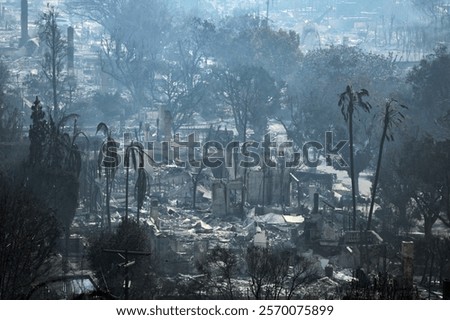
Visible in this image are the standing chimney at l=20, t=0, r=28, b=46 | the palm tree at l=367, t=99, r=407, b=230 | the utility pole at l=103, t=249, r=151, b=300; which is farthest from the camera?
the standing chimney at l=20, t=0, r=28, b=46

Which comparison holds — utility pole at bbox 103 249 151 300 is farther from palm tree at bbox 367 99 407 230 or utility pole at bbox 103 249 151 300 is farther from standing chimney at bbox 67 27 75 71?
standing chimney at bbox 67 27 75 71

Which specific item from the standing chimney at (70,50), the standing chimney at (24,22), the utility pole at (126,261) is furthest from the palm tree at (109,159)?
the standing chimney at (24,22)

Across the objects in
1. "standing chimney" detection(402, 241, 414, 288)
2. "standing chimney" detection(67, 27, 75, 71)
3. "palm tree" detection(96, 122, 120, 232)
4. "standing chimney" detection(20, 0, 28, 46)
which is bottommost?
"standing chimney" detection(402, 241, 414, 288)

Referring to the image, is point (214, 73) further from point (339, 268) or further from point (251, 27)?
point (339, 268)

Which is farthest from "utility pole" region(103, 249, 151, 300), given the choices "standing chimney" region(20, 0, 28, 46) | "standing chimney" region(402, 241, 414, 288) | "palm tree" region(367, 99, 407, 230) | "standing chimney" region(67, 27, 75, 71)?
"standing chimney" region(20, 0, 28, 46)

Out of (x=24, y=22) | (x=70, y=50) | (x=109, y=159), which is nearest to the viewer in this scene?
(x=109, y=159)

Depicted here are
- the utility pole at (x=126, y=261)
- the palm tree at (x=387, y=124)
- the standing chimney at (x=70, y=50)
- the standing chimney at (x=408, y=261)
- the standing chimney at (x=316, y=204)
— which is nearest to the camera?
the utility pole at (x=126, y=261)

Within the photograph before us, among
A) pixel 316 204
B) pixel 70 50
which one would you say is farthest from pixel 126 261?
pixel 70 50

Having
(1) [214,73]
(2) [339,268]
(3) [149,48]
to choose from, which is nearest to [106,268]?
(2) [339,268]

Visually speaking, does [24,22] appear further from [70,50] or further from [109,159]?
[109,159]

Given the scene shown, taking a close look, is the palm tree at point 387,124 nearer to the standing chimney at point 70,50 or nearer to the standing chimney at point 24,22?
the standing chimney at point 70,50

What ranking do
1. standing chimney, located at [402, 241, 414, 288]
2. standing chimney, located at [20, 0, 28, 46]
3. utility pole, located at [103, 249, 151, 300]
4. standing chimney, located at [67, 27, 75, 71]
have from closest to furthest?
utility pole, located at [103, 249, 151, 300] < standing chimney, located at [402, 241, 414, 288] < standing chimney, located at [67, 27, 75, 71] < standing chimney, located at [20, 0, 28, 46]

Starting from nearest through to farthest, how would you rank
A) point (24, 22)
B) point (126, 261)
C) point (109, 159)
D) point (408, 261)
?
point (126, 261) < point (408, 261) < point (109, 159) < point (24, 22)

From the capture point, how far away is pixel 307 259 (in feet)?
66.3
